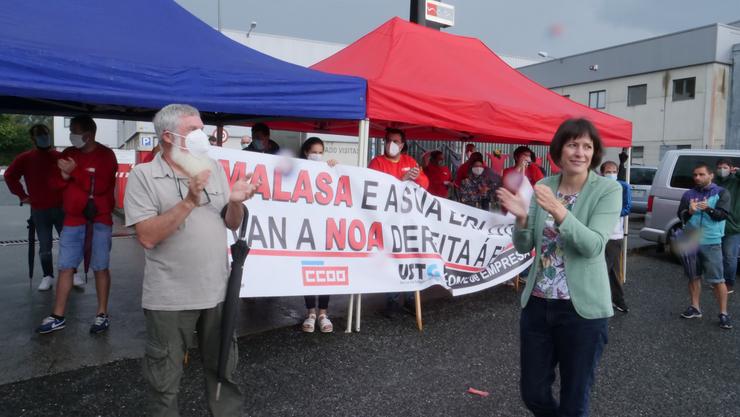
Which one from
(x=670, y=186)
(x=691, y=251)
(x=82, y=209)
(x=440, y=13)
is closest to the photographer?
(x=82, y=209)

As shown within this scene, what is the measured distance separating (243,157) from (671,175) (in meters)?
7.66

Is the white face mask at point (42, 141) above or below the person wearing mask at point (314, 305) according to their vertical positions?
above

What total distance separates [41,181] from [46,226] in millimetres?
517

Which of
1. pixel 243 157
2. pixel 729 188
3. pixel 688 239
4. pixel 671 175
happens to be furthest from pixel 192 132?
pixel 671 175

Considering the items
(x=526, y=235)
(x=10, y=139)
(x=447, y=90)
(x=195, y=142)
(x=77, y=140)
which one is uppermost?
(x=10, y=139)

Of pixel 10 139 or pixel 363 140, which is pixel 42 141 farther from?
pixel 10 139

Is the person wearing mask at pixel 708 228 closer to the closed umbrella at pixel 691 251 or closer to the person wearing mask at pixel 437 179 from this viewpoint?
the closed umbrella at pixel 691 251

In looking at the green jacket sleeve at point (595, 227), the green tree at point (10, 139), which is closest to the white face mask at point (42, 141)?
the green jacket sleeve at point (595, 227)

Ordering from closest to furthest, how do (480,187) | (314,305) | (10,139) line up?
1. (314,305)
2. (480,187)
3. (10,139)

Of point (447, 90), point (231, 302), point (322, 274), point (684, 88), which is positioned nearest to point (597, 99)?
point (684, 88)

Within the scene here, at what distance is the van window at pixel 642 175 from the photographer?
51.7 feet

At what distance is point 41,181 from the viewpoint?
5.59m

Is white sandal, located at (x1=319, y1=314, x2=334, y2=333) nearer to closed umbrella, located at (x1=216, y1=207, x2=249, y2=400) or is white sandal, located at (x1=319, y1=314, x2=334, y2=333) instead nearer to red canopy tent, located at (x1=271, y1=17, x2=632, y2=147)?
red canopy tent, located at (x1=271, y1=17, x2=632, y2=147)

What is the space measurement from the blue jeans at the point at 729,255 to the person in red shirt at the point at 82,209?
6.26 metres
